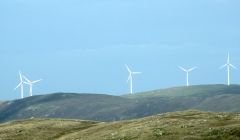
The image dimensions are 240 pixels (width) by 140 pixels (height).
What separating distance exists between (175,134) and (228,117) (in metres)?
12.3

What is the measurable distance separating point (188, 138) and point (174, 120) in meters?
12.8


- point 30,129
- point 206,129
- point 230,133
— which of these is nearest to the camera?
point 230,133

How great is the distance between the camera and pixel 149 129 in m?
66.1

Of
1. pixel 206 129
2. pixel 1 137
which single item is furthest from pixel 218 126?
pixel 1 137

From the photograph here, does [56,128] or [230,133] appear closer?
[230,133]

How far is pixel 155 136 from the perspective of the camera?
61.8 metres

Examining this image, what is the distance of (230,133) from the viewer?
5834 centimetres

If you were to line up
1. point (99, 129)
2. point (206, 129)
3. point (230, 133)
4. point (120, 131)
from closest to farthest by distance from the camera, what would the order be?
point (230, 133) < point (206, 129) < point (120, 131) < point (99, 129)

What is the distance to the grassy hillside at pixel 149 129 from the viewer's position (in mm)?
60406

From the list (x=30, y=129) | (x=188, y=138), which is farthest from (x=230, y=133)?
(x=30, y=129)

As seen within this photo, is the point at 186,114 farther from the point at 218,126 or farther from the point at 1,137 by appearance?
the point at 1,137

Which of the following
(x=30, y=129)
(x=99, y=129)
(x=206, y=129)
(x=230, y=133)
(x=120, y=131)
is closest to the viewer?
(x=230, y=133)

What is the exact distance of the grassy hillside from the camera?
198 feet

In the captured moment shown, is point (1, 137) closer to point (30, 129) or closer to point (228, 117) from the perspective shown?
point (30, 129)
